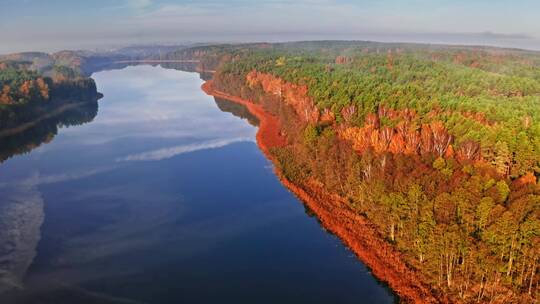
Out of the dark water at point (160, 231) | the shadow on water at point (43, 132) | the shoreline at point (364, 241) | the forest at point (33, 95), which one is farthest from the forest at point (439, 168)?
the forest at point (33, 95)

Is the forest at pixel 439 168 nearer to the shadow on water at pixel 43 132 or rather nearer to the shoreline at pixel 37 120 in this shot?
the shadow on water at pixel 43 132

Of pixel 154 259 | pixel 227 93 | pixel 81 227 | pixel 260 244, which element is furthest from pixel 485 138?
pixel 227 93

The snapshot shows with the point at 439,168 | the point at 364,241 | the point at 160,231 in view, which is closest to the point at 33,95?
the point at 160,231

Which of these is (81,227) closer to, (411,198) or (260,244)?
(260,244)

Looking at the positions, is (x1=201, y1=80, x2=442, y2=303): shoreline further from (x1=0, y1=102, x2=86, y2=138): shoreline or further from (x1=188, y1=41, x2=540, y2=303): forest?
(x1=0, y1=102, x2=86, y2=138): shoreline

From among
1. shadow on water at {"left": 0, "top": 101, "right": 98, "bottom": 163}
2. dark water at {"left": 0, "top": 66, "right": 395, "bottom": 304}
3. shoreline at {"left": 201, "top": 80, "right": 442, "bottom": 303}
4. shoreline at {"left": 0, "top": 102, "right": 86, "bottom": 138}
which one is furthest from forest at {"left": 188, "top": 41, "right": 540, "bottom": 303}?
shoreline at {"left": 0, "top": 102, "right": 86, "bottom": 138}

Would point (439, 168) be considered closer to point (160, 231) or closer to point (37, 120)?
point (160, 231)
